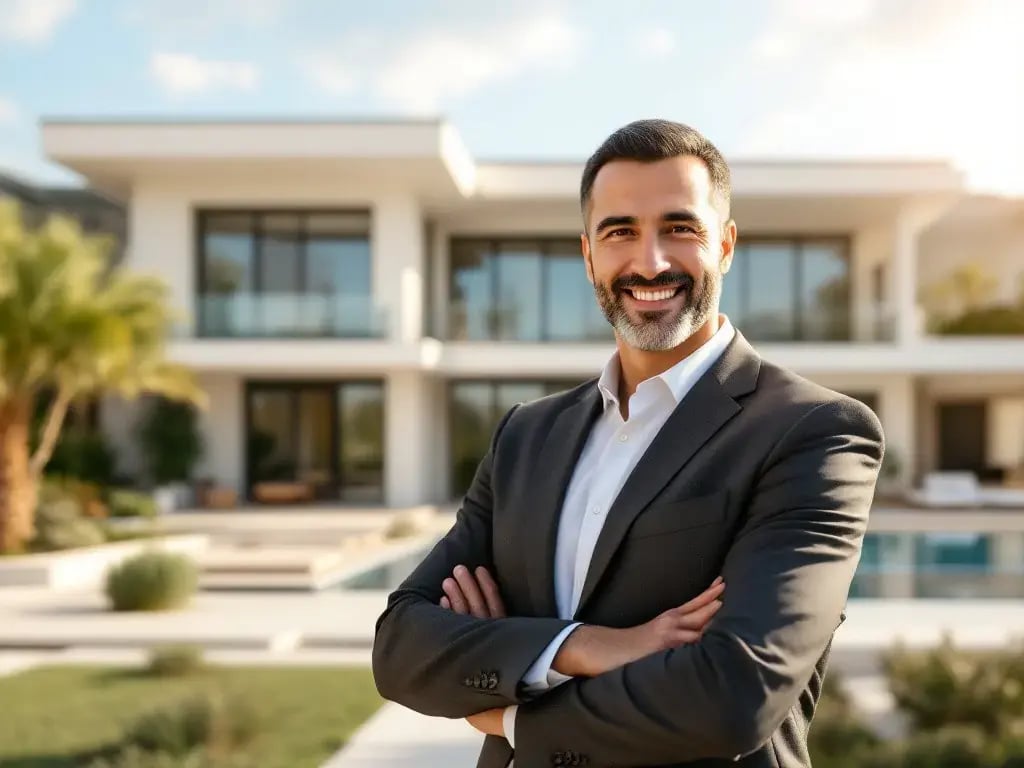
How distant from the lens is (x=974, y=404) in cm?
2823

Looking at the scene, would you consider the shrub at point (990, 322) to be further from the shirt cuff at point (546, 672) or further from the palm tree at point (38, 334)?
the shirt cuff at point (546, 672)

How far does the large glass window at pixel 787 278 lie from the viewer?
23375 millimetres

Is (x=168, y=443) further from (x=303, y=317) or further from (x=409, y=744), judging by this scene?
(x=409, y=744)

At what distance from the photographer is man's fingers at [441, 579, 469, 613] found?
2412 mm

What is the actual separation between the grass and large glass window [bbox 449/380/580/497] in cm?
1546

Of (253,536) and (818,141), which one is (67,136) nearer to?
(253,536)

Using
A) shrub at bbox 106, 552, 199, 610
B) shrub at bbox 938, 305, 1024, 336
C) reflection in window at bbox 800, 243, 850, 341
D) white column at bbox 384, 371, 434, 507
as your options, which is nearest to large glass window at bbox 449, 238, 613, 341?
white column at bbox 384, 371, 434, 507

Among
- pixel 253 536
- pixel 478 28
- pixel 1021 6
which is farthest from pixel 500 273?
pixel 1021 6

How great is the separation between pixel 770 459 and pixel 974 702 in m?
4.55

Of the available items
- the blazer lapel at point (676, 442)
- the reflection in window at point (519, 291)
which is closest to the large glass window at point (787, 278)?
the reflection in window at point (519, 291)

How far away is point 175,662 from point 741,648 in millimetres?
6955

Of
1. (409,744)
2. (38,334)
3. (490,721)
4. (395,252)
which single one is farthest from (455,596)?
(395,252)

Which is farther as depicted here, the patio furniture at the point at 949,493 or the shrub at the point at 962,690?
the patio furniture at the point at 949,493

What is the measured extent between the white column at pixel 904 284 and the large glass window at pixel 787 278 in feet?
4.77
